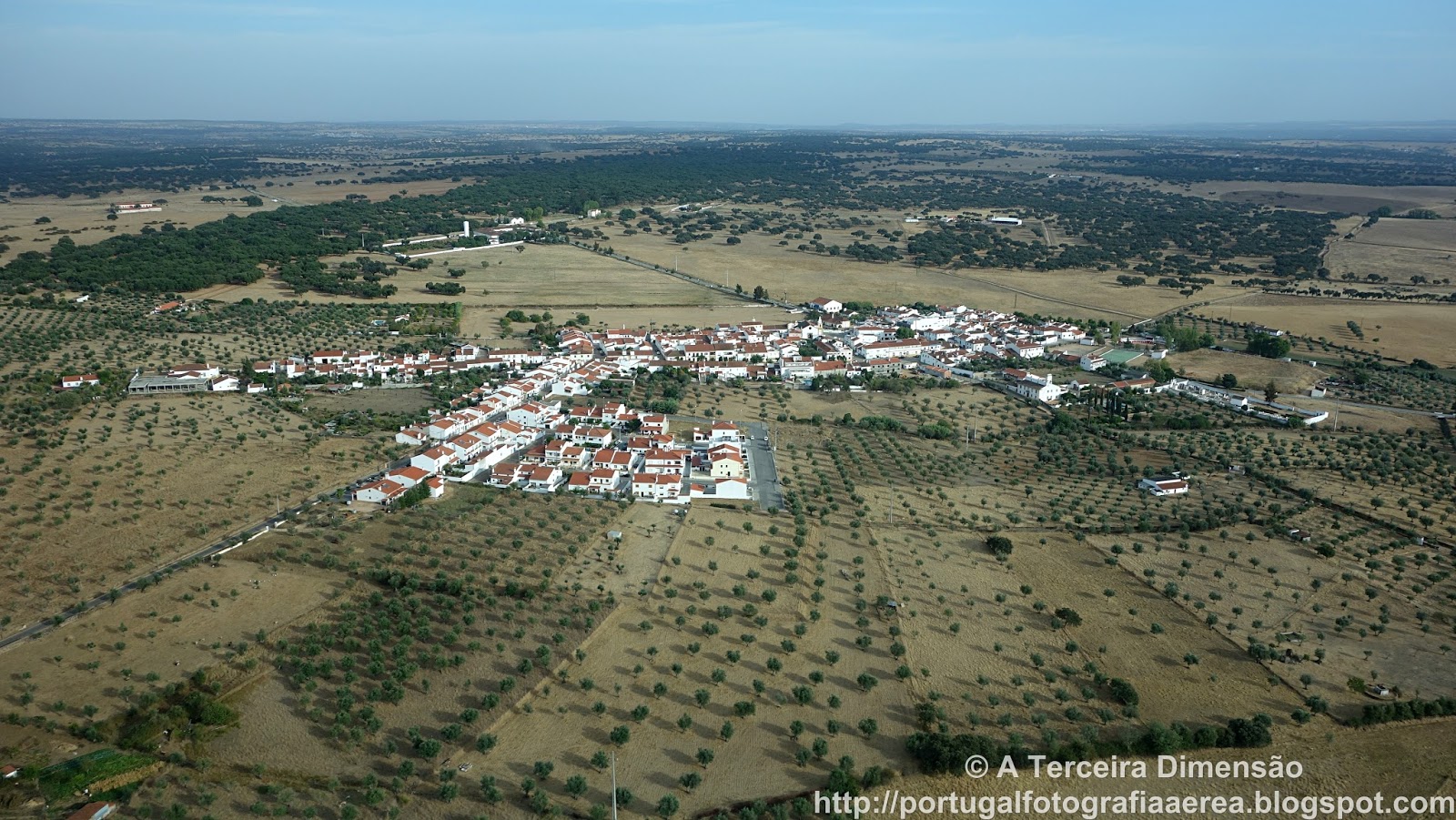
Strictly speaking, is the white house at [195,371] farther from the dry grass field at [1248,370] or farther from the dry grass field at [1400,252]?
the dry grass field at [1400,252]

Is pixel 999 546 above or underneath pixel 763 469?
underneath

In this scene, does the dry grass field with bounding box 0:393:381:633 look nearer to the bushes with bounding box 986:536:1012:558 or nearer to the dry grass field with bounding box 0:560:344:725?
the dry grass field with bounding box 0:560:344:725

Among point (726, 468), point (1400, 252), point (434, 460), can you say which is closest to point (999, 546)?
point (726, 468)

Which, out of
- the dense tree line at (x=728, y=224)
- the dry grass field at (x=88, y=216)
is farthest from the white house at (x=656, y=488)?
the dry grass field at (x=88, y=216)

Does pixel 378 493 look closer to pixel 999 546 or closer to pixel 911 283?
pixel 999 546

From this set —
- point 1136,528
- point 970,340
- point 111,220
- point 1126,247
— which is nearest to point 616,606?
point 1136,528

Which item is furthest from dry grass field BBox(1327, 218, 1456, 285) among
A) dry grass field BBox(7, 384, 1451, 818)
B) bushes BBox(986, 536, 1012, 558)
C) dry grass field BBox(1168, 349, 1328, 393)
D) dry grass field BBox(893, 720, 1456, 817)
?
dry grass field BBox(893, 720, 1456, 817)

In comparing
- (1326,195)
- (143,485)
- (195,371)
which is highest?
(1326,195)
